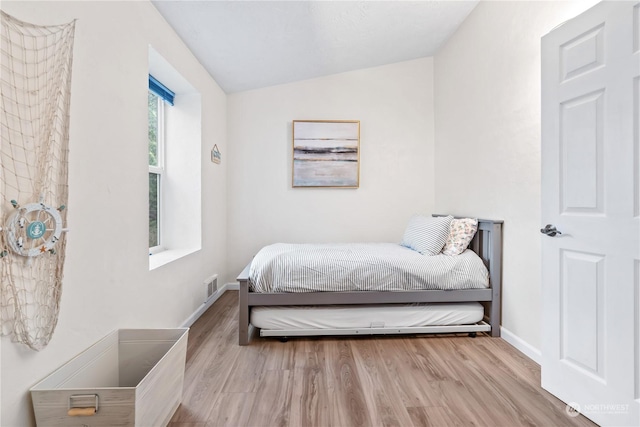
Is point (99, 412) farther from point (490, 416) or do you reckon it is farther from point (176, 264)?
point (490, 416)

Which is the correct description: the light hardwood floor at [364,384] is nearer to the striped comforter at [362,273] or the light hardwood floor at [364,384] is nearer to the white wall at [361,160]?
the striped comforter at [362,273]

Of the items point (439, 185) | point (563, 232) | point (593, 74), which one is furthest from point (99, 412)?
point (439, 185)

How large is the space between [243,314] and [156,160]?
5.43 feet

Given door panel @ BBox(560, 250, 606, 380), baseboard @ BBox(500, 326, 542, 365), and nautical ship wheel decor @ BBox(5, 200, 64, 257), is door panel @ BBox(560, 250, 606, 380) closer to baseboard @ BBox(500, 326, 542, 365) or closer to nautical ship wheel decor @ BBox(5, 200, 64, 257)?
baseboard @ BBox(500, 326, 542, 365)

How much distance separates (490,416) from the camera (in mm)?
1496

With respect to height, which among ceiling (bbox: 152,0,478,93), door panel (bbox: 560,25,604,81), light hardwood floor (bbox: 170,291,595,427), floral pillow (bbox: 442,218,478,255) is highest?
ceiling (bbox: 152,0,478,93)

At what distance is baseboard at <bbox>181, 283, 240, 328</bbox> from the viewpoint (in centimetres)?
258

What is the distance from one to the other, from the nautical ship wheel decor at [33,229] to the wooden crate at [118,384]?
523 mm

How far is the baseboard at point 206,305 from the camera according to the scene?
258 centimetres

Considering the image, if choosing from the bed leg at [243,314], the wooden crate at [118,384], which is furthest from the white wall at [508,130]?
the wooden crate at [118,384]

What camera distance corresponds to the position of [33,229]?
1133 mm

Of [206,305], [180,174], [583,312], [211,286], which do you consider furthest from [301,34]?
[583,312]

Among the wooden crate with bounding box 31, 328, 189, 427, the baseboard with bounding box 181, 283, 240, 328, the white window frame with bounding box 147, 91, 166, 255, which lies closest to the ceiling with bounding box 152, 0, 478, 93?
the white window frame with bounding box 147, 91, 166, 255

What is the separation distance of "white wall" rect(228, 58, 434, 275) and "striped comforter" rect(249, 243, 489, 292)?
1.34 m
